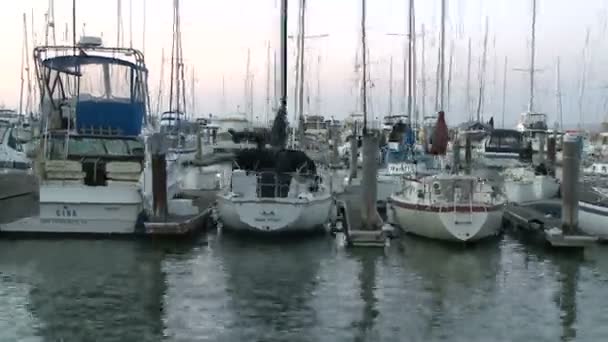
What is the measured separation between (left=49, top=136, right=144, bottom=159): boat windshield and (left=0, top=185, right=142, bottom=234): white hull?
1.43 m

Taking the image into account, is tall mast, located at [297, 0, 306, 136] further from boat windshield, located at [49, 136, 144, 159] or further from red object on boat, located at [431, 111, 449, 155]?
boat windshield, located at [49, 136, 144, 159]

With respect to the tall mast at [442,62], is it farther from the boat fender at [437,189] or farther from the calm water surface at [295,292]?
the calm water surface at [295,292]

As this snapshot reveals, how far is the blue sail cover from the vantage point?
22.9m

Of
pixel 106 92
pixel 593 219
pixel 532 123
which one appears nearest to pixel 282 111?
pixel 106 92

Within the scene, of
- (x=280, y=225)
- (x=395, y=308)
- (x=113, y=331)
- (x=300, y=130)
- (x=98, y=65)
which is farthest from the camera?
(x=300, y=130)

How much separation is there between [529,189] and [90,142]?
54.3 feet

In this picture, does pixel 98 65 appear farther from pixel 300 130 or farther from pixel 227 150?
pixel 227 150

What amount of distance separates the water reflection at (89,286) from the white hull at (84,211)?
0.52 metres

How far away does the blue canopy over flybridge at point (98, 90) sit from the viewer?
22906mm

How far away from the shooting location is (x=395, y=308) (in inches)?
584

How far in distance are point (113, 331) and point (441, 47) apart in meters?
29.6

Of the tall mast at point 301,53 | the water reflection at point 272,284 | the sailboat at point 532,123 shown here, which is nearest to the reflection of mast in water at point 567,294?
the water reflection at point 272,284

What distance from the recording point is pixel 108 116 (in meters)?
23.0

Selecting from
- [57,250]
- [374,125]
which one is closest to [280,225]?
[57,250]
